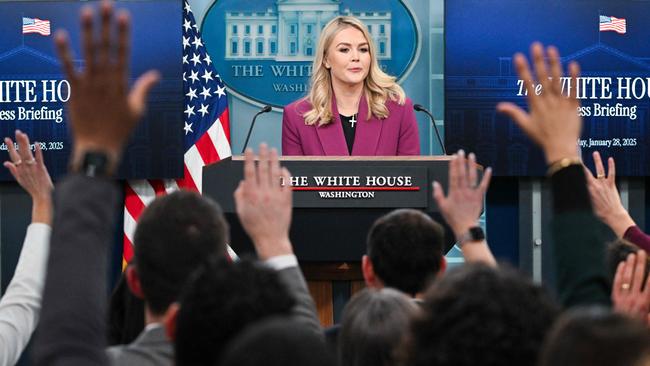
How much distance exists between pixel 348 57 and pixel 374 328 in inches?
153

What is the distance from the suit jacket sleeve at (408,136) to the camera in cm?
563

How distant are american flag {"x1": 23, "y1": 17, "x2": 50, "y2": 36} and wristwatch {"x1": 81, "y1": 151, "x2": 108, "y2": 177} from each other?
641 cm

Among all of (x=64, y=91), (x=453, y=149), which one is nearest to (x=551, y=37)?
(x=453, y=149)

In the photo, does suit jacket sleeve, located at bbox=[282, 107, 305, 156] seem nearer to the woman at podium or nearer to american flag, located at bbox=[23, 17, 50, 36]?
the woman at podium

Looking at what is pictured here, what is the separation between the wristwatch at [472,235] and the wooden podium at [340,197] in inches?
84.2

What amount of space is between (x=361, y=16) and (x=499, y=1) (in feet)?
3.05

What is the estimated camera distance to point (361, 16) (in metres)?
7.70

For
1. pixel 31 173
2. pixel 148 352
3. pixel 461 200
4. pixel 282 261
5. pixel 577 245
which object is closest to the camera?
pixel 577 245

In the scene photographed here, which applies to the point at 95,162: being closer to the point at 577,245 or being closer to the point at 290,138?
the point at 577,245

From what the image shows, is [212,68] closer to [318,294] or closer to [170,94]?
[170,94]

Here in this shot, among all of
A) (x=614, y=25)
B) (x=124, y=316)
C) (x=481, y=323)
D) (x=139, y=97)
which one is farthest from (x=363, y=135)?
(x=481, y=323)

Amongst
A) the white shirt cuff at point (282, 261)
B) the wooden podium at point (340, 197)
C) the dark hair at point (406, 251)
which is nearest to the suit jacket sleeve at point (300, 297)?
the white shirt cuff at point (282, 261)

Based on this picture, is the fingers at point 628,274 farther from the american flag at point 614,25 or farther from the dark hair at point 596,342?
the american flag at point 614,25

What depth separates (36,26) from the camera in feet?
25.5
